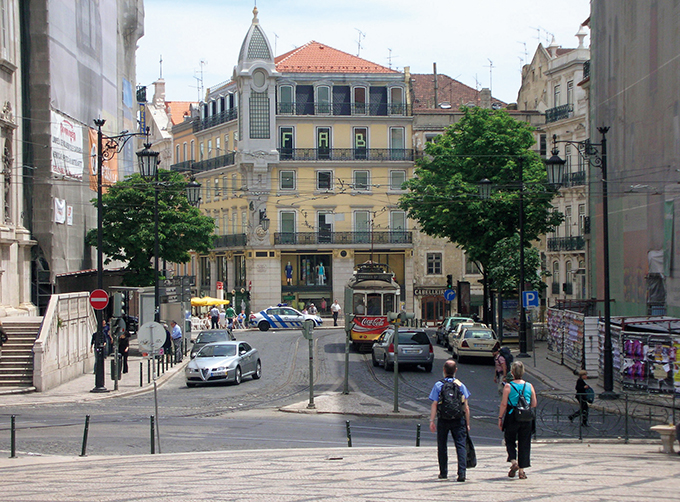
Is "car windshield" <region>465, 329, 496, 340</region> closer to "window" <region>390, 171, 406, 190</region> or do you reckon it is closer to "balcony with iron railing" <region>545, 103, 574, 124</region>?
"balcony with iron railing" <region>545, 103, 574, 124</region>

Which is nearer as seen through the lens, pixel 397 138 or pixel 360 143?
pixel 360 143

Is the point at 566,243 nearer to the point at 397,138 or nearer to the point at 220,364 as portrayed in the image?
the point at 397,138

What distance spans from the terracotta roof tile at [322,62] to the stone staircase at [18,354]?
134ft

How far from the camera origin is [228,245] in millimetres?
67625

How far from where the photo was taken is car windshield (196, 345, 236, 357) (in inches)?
1118

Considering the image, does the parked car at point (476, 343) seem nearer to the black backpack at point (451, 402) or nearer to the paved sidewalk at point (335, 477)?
the paved sidewalk at point (335, 477)

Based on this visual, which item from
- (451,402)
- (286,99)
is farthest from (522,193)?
(286,99)

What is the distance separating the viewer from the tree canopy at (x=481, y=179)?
4266cm

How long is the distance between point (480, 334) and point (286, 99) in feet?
120

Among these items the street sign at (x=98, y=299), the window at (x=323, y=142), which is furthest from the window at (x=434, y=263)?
the street sign at (x=98, y=299)

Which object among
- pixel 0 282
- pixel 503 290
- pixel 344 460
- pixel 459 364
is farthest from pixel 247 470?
pixel 503 290

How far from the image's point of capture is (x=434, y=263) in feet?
219

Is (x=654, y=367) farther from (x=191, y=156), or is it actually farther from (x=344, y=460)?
(x=191, y=156)

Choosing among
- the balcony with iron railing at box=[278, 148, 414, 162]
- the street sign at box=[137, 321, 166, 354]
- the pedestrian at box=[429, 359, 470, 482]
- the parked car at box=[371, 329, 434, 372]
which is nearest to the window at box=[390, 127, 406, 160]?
the balcony with iron railing at box=[278, 148, 414, 162]
